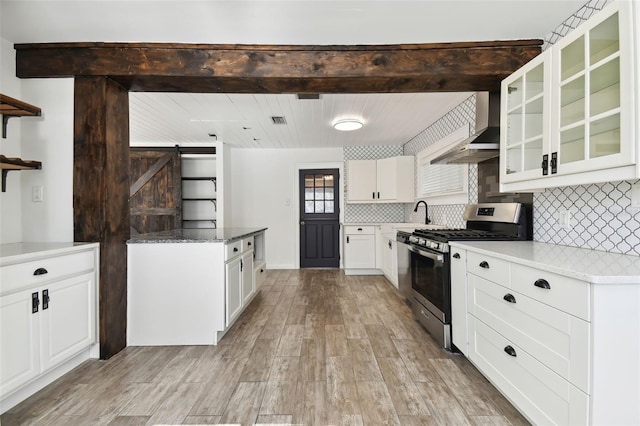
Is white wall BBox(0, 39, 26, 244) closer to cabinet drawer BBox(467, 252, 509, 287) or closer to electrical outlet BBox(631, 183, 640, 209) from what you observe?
cabinet drawer BBox(467, 252, 509, 287)

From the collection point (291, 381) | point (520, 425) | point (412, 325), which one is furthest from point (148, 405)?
point (412, 325)

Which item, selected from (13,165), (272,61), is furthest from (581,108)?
(13,165)

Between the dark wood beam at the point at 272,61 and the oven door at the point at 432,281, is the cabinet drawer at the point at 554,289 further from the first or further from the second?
the dark wood beam at the point at 272,61

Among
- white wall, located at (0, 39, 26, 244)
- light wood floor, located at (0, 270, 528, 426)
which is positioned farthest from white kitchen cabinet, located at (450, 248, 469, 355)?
white wall, located at (0, 39, 26, 244)

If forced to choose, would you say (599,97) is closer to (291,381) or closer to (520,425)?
(520,425)

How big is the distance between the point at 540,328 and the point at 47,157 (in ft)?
11.8

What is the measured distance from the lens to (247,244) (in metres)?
3.47

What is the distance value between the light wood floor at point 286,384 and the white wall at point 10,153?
1.22 m

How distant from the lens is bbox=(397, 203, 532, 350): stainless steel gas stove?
241cm

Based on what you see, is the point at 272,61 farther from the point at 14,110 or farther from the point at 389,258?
the point at 389,258

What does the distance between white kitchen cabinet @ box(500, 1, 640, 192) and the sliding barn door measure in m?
5.26

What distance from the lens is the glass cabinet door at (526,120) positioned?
6.16 ft

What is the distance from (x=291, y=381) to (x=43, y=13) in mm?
2980

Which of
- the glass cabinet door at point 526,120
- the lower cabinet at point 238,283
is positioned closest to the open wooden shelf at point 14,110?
the lower cabinet at point 238,283
